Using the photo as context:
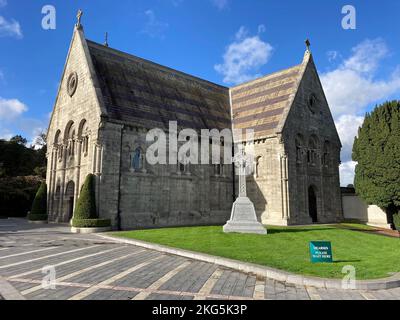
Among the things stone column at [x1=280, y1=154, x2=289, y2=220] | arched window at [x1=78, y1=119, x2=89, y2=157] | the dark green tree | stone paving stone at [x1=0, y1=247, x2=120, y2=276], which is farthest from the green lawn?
the dark green tree

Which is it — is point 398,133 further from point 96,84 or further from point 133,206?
point 96,84

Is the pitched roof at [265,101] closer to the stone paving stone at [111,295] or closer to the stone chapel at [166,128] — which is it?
the stone chapel at [166,128]

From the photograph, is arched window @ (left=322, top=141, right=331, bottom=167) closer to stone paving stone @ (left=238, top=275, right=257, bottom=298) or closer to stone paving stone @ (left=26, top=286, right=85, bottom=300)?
stone paving stone @ (left=238, top=275, right=257, bottom=298)

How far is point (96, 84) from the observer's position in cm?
2617

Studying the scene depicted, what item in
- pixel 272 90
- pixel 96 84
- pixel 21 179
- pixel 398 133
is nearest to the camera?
pixel 96 84

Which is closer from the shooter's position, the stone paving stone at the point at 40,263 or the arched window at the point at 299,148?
the stone paving stone at the point at 40,263

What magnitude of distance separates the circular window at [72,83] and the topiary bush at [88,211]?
407 inches

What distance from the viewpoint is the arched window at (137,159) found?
26484mm

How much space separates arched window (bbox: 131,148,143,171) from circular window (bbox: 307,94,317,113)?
1983 centimetres

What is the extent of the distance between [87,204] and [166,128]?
Answer: 403 inches

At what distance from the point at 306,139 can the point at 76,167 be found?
2359cm

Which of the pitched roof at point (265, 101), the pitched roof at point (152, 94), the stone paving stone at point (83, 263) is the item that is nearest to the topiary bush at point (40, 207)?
the pitched roof at point (152, 94)

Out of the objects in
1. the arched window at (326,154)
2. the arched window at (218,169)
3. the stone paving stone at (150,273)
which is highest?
the arched window at (326,154)
